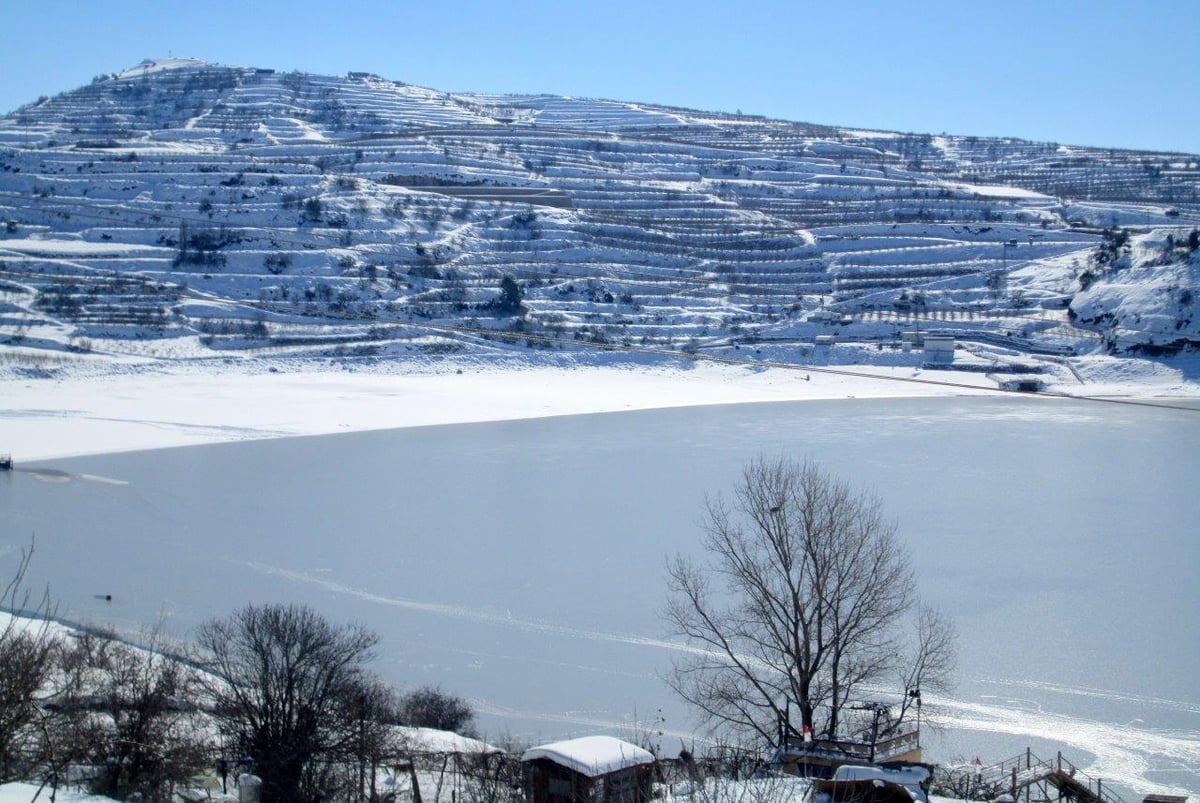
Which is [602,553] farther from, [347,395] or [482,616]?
[347,395]

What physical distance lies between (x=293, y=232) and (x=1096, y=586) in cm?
3168

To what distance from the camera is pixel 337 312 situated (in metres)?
33.2

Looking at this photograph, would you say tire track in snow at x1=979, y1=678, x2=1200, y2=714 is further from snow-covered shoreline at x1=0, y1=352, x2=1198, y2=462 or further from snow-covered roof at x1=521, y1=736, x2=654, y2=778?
snow-covered shoreline at x1=0, y1=352, x2=1198, y2=462

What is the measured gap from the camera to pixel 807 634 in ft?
25.2

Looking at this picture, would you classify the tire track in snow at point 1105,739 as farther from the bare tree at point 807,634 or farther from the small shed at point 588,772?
the small shed at point 588,772

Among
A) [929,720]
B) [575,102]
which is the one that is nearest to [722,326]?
[929,720]

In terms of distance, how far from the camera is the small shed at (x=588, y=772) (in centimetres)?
562

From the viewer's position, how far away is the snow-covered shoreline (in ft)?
69.3

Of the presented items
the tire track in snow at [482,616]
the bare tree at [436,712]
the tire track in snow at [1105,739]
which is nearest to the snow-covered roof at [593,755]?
the bare tree at [436,712]

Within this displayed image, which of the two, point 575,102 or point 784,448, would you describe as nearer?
point 784,448

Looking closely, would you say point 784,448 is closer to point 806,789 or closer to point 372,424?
point 372,424

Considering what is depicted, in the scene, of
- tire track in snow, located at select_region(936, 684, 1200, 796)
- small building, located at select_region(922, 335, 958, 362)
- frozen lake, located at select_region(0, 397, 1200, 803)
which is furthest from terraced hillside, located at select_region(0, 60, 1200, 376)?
tire track in snow, located at select_region(936, 684, 1200, 796)

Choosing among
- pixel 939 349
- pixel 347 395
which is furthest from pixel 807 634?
pixel 939 349

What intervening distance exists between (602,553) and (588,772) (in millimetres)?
7154
